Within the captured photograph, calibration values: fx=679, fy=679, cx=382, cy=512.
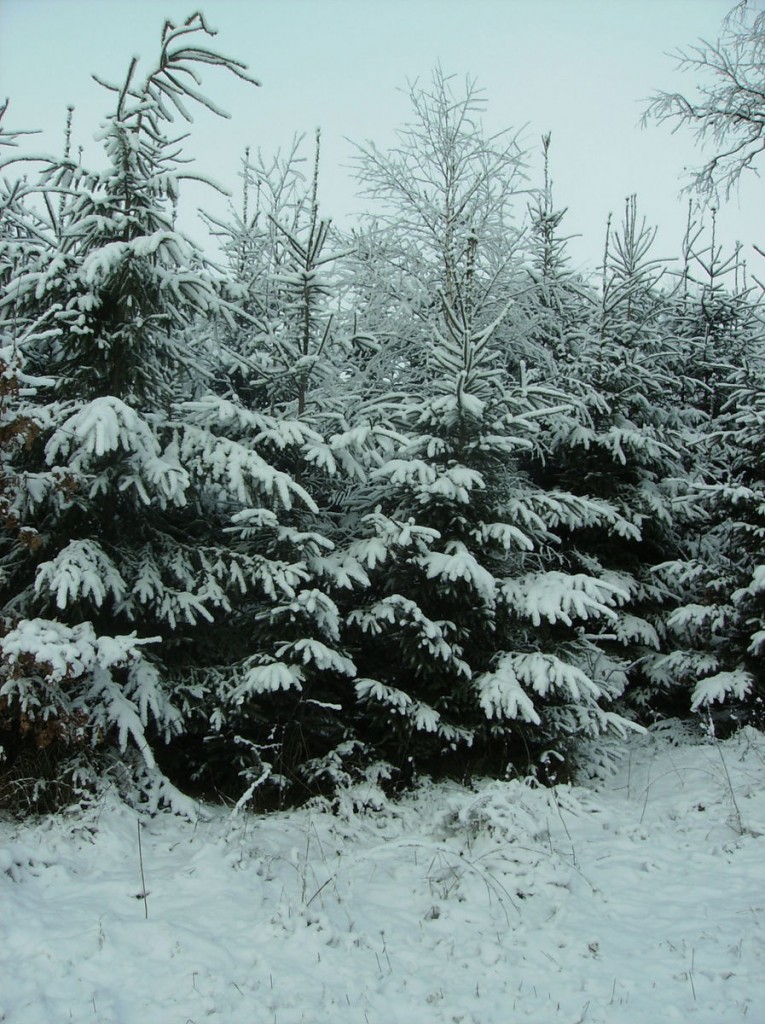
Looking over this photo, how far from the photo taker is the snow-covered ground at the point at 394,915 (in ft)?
12.6

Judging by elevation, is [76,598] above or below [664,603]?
above

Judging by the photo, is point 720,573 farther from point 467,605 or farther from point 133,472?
point 133,472

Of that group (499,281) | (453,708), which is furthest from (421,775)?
(499,281)

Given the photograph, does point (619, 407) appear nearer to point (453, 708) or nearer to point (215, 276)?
point (453, 708)

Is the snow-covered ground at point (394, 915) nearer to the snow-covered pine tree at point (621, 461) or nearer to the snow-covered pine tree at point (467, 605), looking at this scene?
the snow-covered pine tree at point (467, 605)

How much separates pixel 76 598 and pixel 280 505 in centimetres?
258

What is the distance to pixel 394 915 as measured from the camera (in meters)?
4.96

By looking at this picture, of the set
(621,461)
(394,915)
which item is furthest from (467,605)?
(621,461)

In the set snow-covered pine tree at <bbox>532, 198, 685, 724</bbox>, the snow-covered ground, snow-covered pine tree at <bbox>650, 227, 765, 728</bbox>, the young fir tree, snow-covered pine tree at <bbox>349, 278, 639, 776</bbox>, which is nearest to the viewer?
the snow-covered ground

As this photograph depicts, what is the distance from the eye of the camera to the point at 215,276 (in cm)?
745

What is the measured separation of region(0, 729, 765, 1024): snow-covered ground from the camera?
385 centimetres

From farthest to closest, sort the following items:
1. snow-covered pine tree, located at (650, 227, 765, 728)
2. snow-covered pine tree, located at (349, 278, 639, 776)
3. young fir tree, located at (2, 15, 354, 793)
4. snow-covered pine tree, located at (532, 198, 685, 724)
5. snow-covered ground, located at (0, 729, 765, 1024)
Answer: snow-covered pine tree, located at (532, 198, 685, 724) < snow-covered pine tree, located at (650, 227, 765, 728) < snow-covered pine tree, located at (349, 278, 639, 776) < young fir tree, located at (2, 15, 354, 793) < snow-covered ground, located at (0, 729, 765, 1024)

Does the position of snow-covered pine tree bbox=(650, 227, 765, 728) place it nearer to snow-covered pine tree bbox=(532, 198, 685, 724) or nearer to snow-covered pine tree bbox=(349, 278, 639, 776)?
snow-covered pine tree bbox=(532, 198, 685, 724)

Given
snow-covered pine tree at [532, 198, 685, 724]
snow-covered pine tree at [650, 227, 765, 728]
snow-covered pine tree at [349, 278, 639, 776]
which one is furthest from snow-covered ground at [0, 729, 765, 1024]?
snow-covered pine tree at [532, 198, 685, 724]
